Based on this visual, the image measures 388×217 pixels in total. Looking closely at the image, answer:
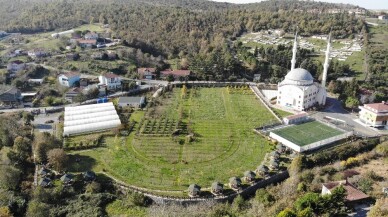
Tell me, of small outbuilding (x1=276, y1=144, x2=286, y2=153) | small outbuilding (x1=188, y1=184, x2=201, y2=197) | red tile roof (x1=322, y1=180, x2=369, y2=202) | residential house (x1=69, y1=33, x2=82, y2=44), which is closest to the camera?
red tile roof (x1=322, y1=180, x2=369, y2=202)

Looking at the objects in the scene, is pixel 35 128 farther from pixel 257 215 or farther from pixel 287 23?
pixel 287 23

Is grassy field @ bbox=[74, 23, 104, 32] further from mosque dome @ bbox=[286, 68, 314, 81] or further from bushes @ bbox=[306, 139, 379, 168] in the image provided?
bushes @ bbox=[306, 139, 379, 168]

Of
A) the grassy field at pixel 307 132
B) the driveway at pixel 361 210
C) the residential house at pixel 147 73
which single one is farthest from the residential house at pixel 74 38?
the driveway at pixel 361 210

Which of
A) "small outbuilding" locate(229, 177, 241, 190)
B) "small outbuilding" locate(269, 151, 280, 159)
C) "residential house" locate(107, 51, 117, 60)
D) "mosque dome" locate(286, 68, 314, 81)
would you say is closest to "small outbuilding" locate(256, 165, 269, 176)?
"small outbuilding" locate(269, 151, 280, 159)

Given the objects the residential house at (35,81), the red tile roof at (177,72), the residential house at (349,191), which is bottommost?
the residential house at (349,191)

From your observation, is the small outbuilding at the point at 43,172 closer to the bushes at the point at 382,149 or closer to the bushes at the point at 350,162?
the bushes at the point at 350,162

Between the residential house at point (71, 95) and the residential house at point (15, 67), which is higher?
the residential house at point (15, 67)

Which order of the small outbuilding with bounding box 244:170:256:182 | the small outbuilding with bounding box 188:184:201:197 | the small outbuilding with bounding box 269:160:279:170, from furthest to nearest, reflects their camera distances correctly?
the small outbuilding with bounding box 269:160:279:170 → the small outbuilding with bounding box 244:170:256:182 → the small outbuilding with bounding box 188:184:201:197
